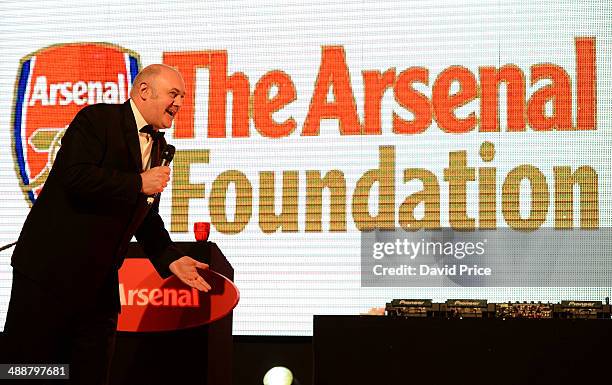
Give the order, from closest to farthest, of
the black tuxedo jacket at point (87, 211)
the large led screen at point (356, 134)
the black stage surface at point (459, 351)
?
the black tuxedo jacket at point (87, 211)
the black stage surface at point (459, 351)
the large led screen at point (356, 134)

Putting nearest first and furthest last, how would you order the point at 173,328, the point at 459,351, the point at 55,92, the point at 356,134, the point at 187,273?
the point at 187,273 < the point at 459,351 < the point at 173,328 < the point at 356,134 < the point at 55,92

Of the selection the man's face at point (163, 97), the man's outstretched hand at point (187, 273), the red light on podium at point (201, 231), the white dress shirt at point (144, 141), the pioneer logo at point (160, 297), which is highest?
the man's face at point (163, 97)

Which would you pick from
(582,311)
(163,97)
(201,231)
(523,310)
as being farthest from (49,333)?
(582,311)

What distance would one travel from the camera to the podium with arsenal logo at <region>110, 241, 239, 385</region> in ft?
12.3

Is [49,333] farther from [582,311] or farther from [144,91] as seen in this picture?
[582,311]

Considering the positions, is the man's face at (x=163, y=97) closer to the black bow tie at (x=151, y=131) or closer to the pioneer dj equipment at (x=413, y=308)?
the black bow tie at (x=151, y=131)

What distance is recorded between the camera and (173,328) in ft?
12.4

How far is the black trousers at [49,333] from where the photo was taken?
2.62 metres

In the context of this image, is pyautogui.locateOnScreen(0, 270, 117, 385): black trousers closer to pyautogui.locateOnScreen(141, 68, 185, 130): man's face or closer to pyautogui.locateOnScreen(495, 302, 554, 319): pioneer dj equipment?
pyautogui.locateOnScreen(141, 68, 185, 130): man's face

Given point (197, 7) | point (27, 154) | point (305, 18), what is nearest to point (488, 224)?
point (305, 18)

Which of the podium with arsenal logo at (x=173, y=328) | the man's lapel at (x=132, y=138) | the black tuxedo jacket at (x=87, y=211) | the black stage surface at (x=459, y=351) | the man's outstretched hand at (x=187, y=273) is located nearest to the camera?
the black tuxedo jacket at (x=87, y=211)

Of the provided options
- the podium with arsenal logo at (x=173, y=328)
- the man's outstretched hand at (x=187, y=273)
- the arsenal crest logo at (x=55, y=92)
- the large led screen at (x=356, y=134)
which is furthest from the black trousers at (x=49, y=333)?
the arsenal crest logo at (x=55, y=92)

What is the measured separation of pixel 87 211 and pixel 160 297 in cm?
121

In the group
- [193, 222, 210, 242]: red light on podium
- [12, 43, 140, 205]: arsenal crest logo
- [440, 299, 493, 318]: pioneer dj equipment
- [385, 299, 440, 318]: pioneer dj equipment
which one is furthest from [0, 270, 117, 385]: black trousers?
[12, 43, 140, 205]: arsenal crest logo
